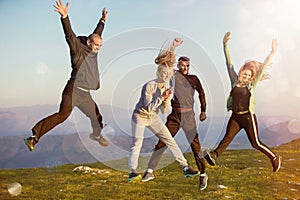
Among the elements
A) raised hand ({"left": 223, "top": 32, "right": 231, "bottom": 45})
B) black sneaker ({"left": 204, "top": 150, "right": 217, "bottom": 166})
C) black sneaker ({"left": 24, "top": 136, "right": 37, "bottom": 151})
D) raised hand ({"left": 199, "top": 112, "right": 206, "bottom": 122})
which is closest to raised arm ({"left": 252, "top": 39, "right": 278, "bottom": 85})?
raised hand ({"left": 223, "top": 32, "right": 231, "bottom": 45})

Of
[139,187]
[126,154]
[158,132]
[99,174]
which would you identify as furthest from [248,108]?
[99,174]

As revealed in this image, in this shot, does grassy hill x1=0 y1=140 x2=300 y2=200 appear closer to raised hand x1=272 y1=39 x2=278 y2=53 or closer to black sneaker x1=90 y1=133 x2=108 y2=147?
black sneaker x1=90 y1=133 x2=108 y2=147

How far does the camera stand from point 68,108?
8766 mm

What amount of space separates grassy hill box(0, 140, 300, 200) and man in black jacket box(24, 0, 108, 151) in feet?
8.58

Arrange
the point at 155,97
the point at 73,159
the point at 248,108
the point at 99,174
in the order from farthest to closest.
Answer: the point at 73,159 → the point at 99,174 → the point at 248,108 → the point at 155,97

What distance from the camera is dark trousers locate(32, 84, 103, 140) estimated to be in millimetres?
8680

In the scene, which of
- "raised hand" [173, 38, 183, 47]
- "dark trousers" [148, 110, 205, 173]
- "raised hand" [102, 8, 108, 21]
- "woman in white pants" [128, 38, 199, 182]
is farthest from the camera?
"raised hand" [102, 8, 108, 21]

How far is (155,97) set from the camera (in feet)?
27.6

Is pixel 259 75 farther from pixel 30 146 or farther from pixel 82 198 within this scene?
pixel 82 198

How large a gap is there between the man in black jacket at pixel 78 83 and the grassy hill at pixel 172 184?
103 inches

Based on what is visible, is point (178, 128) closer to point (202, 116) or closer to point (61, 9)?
point (202, 116)

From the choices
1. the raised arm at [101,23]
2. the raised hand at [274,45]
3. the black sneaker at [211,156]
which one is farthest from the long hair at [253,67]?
the raised arm at [101,23]

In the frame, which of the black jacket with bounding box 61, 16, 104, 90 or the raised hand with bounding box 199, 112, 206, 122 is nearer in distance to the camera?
the black jacket with bounding box 61, 16, 104, 90

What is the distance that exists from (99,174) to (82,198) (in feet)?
12.1
